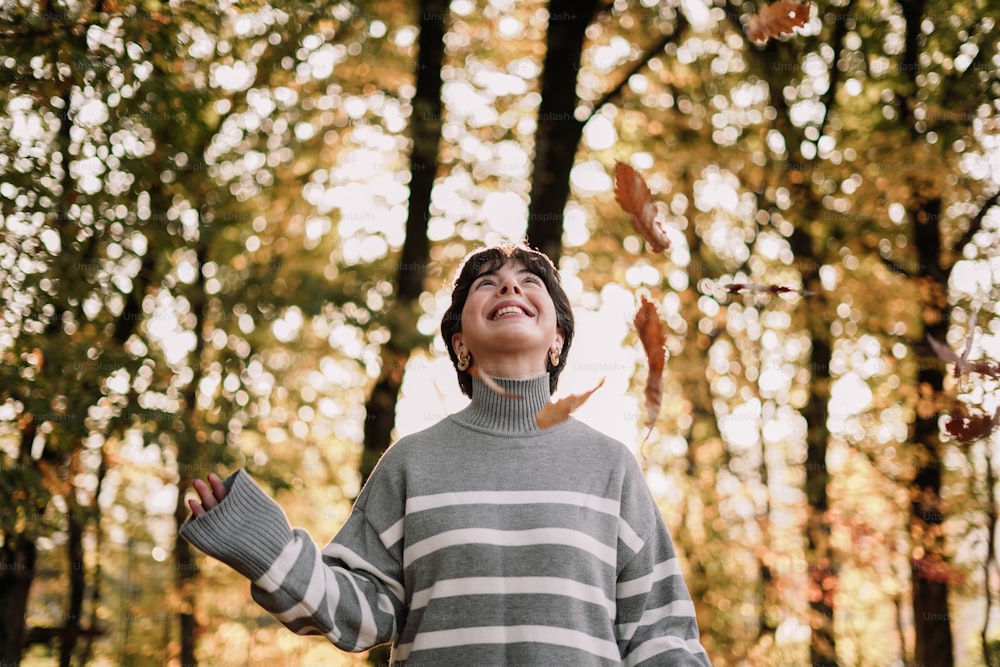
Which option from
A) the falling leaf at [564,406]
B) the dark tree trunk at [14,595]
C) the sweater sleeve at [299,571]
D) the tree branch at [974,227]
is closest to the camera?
the falling leaf at [564,406]

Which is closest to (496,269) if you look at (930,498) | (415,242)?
(415,242)

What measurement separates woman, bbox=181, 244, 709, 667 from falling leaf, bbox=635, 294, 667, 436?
0.37 m

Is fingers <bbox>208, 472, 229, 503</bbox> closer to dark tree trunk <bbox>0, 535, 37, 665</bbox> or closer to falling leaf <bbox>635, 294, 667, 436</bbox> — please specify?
falling leaf <bbox>635, 294, 667, 436</bbox>

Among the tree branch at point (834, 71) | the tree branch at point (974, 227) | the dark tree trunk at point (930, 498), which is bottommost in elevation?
the dark tree trunk at point (930, 498)

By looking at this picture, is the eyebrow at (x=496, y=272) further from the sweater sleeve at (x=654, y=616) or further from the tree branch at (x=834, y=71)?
the tree branch at (x=834, y=71)

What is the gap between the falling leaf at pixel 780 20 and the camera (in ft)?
7.24

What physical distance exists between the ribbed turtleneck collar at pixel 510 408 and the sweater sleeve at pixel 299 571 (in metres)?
0.40

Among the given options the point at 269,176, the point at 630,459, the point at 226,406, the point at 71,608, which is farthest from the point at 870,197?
the point at 71,608

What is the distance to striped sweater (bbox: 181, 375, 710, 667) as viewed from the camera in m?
2.05

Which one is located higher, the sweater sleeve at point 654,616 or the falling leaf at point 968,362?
the falling leaf at point 968,362

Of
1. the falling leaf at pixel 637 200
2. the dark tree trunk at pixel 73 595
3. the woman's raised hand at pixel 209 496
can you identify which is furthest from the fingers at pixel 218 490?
the dark tree trunk at pixel 73 595

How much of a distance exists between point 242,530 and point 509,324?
0.76 metres

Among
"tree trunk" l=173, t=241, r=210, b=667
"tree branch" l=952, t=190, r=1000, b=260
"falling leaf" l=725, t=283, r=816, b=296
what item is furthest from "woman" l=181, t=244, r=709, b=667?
"tree branch" l=952, t=190, r=1000, b=260

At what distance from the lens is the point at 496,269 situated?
2516 millimetres
